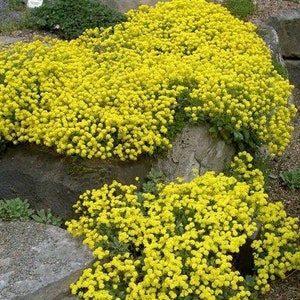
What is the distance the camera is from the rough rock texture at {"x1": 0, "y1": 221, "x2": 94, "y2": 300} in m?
4.40

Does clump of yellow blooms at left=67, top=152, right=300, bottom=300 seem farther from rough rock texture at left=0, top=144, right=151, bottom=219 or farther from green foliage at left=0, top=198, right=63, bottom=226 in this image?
green foliage at left=0, top=198, right=63, bottom=226

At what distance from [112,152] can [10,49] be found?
2.08m

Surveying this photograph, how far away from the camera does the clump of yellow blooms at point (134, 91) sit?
5.54m

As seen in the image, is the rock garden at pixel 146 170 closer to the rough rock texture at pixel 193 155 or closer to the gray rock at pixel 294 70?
the rough rock texture at pixel 193 155

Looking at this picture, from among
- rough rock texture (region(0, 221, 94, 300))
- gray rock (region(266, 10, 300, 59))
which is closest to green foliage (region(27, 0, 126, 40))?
gray rock (region(266, 10, 300, 59))

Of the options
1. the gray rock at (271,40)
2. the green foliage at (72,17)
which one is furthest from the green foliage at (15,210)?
the gray rock at (271,40)

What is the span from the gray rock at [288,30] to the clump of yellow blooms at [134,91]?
6.32 ft

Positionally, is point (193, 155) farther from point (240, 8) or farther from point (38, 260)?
point (240, 8)

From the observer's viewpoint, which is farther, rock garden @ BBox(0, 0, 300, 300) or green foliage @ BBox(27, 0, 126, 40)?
green foliage @ BBox(27, 0, 126, 40)

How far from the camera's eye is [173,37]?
7418 millimetres

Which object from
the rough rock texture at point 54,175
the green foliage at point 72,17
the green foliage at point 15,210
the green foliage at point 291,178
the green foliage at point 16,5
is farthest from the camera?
the green foliage at point 16,5

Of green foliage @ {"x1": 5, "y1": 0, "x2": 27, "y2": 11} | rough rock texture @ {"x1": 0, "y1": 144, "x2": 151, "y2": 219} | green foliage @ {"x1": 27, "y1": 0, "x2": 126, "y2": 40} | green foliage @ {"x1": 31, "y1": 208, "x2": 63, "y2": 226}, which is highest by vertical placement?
green foliage @ {"x1": 27, "y1": 0, "x2": 126, "y2": 40}

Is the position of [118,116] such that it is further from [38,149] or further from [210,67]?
[210,67]

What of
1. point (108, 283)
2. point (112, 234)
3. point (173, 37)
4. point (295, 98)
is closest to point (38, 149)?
point (112, 234)
